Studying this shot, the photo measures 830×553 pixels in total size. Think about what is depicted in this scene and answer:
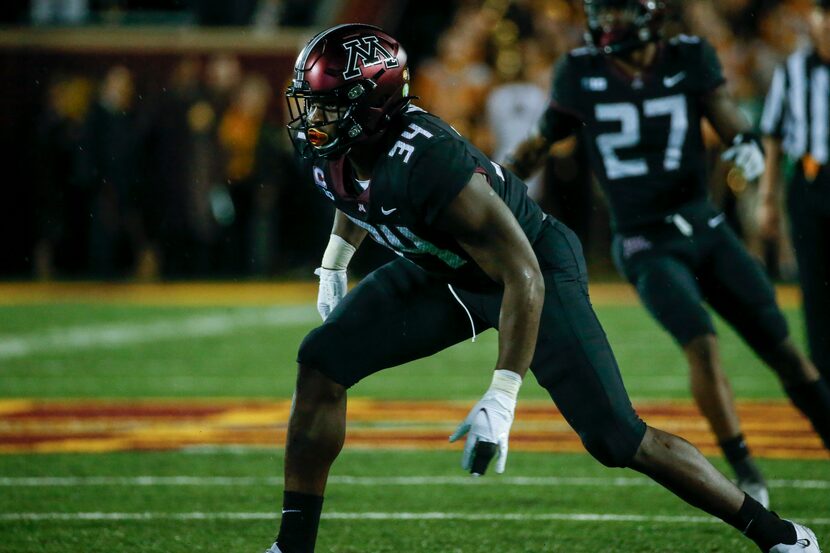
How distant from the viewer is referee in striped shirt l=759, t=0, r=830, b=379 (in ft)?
17.0

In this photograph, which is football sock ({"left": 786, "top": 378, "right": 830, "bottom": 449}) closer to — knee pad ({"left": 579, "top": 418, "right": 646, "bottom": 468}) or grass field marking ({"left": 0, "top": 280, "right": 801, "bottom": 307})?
knee pad ({"left": 579, "top": 418, "right": 646, "bottom": 468})

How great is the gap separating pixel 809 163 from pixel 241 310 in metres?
6.23

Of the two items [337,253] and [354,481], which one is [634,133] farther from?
[354,481]

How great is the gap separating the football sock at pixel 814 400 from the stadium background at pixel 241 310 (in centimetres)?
24

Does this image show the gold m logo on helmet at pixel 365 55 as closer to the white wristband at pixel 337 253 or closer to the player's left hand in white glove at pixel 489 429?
the white wristband at pixel 337 253

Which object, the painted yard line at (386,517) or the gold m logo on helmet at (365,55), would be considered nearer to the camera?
the gold m logo on helmet at (365,55)

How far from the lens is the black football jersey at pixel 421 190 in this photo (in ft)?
10.6

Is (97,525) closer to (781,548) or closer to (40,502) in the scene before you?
(40,502)

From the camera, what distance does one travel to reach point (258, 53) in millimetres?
14258

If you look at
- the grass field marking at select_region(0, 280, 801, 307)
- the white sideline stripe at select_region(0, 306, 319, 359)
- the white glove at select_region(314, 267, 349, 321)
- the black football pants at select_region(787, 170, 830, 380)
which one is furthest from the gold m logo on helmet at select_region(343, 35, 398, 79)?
the grass field marking at select_region(0, 280, 801, 307)

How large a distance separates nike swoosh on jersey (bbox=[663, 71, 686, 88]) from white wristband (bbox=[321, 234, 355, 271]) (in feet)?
4.63

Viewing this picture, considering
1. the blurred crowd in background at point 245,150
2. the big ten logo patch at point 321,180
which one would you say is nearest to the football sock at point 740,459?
the big ten logo patch at point 321,180

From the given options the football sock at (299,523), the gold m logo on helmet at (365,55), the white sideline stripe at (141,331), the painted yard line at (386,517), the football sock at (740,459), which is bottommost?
the white sideline stripe at (141,331)


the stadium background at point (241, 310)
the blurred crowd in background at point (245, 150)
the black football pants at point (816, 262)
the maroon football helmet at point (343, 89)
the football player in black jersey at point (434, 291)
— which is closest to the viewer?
the football player in black jersey at point (434, 291)
